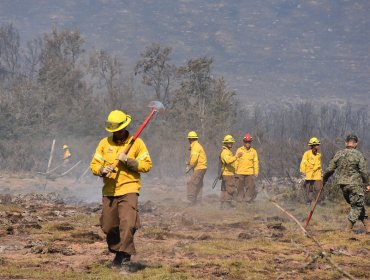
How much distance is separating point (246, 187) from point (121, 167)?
10409 millimetres

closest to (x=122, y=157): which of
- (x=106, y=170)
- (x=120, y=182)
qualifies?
(x=106, y=170)

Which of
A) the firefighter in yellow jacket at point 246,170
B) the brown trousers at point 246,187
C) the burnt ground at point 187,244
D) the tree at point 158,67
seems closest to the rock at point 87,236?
the burnt ground at point 187,244

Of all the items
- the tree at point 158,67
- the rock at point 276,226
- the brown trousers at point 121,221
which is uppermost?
the tree at point 158,67

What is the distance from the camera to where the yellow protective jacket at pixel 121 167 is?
772cm

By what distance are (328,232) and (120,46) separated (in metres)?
190

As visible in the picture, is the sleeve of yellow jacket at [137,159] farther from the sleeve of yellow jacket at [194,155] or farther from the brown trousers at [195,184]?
the brown trousers at [195,184]

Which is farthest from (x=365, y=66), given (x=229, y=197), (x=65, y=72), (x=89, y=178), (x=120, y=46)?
(x=229, y=197)

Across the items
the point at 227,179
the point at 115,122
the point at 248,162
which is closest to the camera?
the point at 115,122

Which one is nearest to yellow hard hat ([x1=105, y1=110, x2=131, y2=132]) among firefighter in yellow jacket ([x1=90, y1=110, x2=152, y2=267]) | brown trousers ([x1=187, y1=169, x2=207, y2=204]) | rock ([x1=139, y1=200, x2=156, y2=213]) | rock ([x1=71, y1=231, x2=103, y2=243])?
firefighter in yellow jacket ([x1=90, y1=110, x2=152, y2=267])

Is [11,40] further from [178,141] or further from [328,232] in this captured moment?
[328,232]

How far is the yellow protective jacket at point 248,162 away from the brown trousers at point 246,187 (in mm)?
155

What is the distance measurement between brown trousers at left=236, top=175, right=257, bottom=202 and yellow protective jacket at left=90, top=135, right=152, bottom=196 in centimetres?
1009

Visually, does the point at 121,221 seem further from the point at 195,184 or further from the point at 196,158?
the point at 195,184

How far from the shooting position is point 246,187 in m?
17.8
